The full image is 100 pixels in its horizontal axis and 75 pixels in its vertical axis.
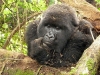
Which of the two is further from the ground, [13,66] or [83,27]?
[83,27]

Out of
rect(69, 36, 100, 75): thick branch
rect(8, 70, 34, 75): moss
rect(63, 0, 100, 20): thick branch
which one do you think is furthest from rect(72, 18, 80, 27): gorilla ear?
rect(8, 70, 34, 75): moss

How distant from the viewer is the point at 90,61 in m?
2.49

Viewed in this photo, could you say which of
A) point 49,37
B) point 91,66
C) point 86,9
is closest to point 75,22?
point 49,37

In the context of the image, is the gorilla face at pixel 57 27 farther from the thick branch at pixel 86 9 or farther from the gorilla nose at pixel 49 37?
the thick branch at pixel 86 9

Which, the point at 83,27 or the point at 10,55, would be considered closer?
the point at 10,55

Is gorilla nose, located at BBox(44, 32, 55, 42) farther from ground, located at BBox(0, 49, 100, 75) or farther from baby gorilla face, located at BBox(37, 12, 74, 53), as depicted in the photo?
ground, located at BBox(0, 49, 100, 75)

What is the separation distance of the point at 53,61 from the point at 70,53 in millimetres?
276

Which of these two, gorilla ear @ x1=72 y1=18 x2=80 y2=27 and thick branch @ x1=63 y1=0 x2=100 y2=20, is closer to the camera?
gorilla ear @ x1=72 y1=18 x2=80 y2=27

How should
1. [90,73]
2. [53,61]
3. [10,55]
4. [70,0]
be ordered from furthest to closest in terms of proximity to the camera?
[70,0] < [53,61] < [10,55] < [90,73]

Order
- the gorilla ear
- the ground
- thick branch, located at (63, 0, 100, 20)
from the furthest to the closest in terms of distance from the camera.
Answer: thick branch, located at (63, 0, 100, 20) → the gorilla ear → the ground

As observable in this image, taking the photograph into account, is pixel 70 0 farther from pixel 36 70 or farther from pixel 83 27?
pixel 36 70

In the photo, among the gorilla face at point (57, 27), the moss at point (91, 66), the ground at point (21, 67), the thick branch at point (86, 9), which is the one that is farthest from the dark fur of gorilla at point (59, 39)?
the moss at point (91, 66)

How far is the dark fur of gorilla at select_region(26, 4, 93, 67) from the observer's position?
10.5ft

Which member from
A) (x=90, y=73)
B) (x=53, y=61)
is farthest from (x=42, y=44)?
(x=90, y=73)
